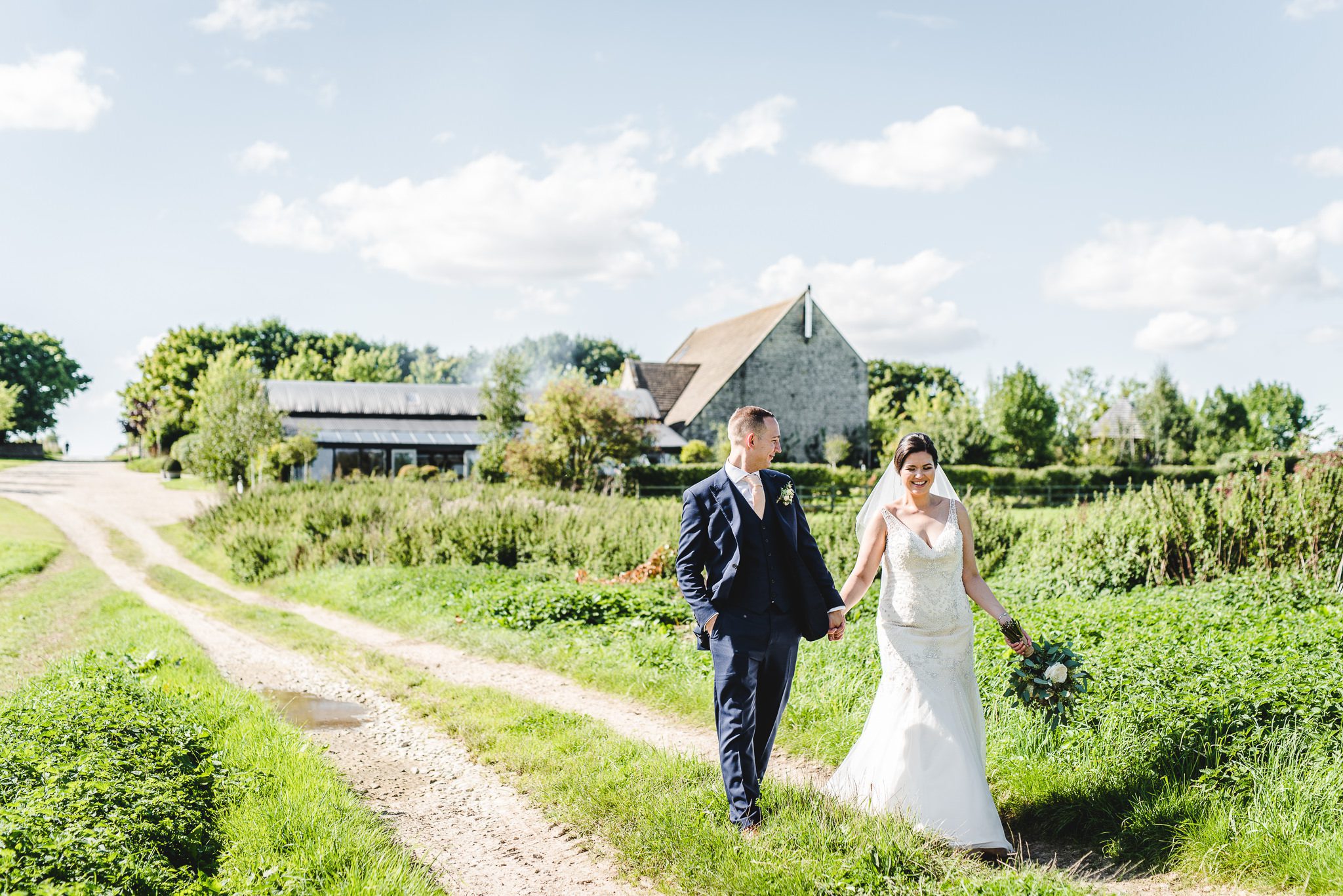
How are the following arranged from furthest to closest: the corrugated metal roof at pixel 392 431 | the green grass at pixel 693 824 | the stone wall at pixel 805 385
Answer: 1. the stone wall at pixel 805 385
2. the corrugated metal roof at pixel 392 431
3. the green grass at pixel 693 824

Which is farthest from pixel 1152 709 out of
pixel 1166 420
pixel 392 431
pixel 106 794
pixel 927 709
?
pixel 1166 420

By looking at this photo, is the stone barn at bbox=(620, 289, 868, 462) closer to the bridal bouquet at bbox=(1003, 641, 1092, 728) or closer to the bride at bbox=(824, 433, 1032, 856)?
the bridal bouquet at bbox=(1003, 641, 1092, 728)

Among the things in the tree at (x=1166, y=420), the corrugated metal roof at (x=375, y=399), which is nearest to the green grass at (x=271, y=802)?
the corrugated metal roof at (x=375, y=399)

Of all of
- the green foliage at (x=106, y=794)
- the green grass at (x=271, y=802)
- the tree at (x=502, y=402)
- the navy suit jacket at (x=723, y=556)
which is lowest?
the green grass at (x=271, y=802)

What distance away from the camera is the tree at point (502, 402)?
32906mm

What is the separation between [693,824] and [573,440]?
24.6 m

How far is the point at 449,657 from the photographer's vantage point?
942cm

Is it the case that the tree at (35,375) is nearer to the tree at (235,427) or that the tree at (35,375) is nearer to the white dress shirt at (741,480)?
the tree at (235,427)

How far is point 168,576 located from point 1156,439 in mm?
52225

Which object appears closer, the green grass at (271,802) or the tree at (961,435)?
the green grass at (271,802)

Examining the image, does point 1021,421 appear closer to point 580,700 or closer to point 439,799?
point 580,700

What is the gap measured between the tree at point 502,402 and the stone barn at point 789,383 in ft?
42.4

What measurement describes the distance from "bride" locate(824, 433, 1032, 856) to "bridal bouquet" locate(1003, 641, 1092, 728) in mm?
253

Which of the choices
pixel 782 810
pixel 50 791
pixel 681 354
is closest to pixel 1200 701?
pixel 782 810
